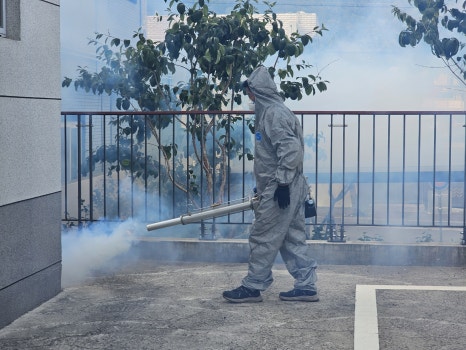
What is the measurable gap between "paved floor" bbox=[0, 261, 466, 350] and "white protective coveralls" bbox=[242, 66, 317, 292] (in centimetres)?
27

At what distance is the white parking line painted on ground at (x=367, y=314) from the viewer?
5785 millimetres

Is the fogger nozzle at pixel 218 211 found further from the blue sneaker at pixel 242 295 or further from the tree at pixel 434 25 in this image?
the tree at pixel 434 25

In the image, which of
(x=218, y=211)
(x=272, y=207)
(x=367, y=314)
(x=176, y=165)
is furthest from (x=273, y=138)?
(x=176, y=165)

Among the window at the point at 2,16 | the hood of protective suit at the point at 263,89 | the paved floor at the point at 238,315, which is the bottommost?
the paved floor at the point at 238,315

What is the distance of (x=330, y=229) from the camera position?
8883 mm

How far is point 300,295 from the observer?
705cm

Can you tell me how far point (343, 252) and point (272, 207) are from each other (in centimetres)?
210

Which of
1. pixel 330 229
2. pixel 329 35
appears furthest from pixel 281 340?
pixel 329 35

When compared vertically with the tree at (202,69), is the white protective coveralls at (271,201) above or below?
below

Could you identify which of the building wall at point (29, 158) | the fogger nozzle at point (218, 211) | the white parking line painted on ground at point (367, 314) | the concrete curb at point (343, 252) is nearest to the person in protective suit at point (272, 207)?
the fogger nozzle at point (218, 211)

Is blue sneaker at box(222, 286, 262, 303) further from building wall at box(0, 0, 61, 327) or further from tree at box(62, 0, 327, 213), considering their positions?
tree at box(62, 0, 327, 213)

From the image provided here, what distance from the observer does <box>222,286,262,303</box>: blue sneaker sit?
22.8 feet

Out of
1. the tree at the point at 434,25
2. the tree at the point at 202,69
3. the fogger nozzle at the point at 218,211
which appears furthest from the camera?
the tree at the point at 434,25

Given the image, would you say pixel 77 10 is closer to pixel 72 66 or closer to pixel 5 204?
pixel 72 66
